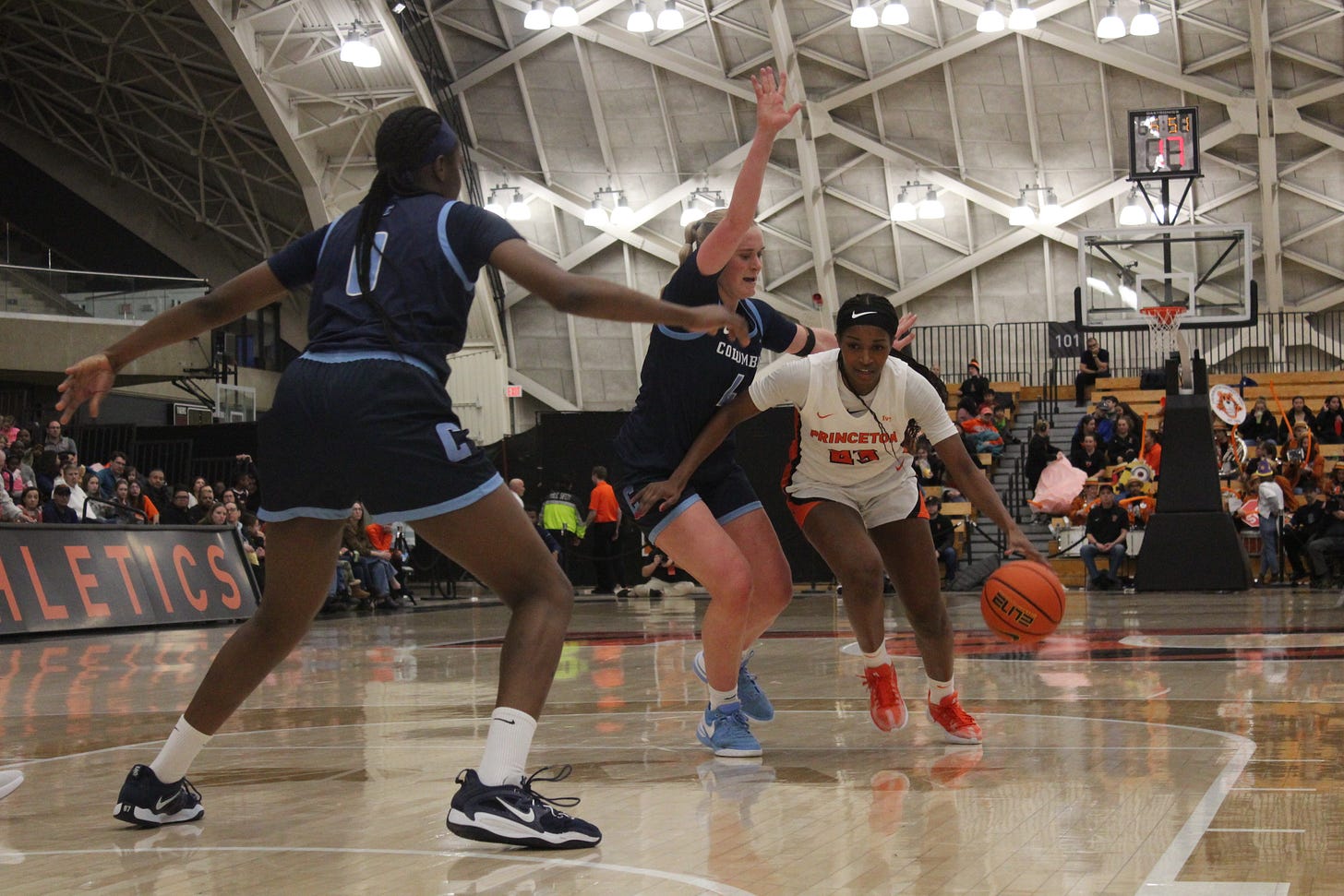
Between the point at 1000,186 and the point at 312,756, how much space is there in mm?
27825

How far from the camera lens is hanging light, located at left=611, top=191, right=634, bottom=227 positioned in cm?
3244

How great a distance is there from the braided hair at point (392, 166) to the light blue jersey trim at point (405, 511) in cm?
58

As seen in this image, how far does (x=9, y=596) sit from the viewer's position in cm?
1341

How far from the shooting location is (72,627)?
13.9 m

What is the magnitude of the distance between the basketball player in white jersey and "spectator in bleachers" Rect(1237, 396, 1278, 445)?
1866 cm

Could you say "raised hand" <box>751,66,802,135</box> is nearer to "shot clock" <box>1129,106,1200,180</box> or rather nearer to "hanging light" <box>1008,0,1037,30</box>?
"shot clock" <box>1129,106,1200,180</box>

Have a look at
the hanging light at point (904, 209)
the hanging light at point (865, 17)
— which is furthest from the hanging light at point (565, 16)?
the hanging light at point (904, 209)

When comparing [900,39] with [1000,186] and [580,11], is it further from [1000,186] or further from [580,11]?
[580,11]

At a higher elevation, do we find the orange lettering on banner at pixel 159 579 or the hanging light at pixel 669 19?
the hanging light at pixel 669 19

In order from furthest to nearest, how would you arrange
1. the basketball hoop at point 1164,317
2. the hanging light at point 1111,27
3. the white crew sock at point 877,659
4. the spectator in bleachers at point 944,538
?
the hanging light at point 1111,27 → the spectator in bleachers at point 944,538 → the basketball hoop at point 1164,317 → the white crew sock at point 877,659

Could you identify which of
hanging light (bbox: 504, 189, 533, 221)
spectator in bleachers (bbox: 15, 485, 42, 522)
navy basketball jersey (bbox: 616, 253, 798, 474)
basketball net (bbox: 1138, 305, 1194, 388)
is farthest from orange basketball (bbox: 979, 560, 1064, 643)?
hanging light (bbox: 504, 189, 533, 221)

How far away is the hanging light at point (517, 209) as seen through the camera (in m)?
31.7

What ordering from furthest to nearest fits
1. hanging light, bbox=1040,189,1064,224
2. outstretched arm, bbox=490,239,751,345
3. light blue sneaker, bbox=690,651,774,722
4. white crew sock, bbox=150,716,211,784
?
hanging light, bbox=1040,189,1064,224 < light blue sneaker, bbox=690,651,774,722 < white crew sock, bbox=150,716,211,784 < outstretched arm, bbox=490,239,751,345

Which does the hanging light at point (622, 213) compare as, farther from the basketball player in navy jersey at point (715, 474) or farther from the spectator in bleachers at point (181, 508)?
the basketball player in navy jersey at point (715, 474)
